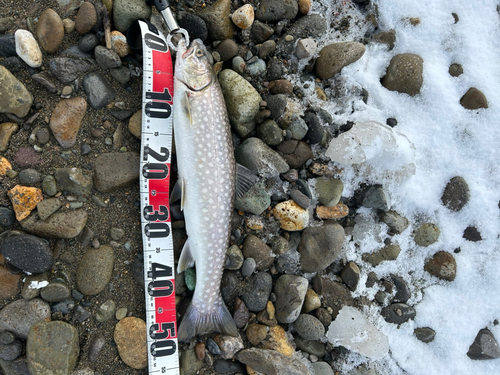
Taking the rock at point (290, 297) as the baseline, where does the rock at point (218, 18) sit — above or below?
above

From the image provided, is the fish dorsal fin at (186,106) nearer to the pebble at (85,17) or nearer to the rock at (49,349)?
the pebble at (85,17)

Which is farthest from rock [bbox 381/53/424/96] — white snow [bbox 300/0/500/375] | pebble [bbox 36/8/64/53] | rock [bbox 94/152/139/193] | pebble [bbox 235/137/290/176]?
pebble [bbox 36/8/64/53]

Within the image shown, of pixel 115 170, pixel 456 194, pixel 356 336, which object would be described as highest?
pixel 456 194

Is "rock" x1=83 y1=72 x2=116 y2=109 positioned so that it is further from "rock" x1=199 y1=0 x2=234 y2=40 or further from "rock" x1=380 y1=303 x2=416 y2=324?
"rock" x1=380 y1=303 x2=416 y2=324

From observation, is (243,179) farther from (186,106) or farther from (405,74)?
(405,74)

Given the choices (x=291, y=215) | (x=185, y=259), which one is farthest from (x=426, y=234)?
(x=185, y=259)

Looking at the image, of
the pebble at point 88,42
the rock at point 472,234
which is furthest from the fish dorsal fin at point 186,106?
the rock at point 472,234
